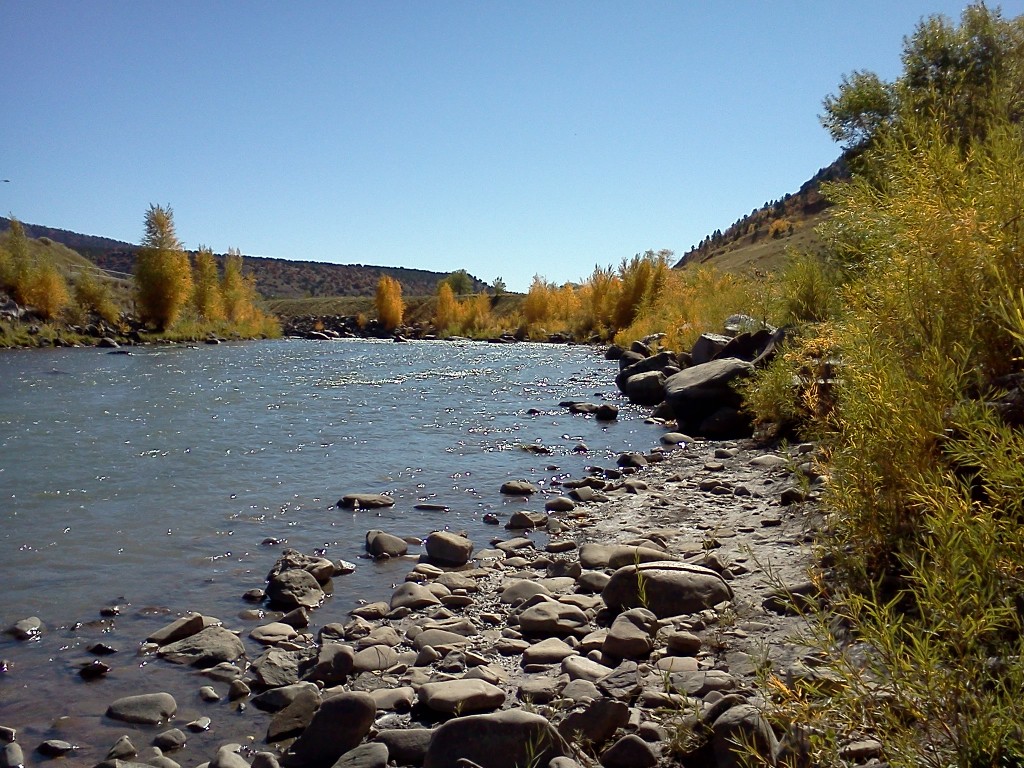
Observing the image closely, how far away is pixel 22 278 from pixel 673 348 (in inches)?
1250

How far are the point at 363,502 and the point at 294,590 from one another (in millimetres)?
2810

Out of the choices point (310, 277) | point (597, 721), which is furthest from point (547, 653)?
point (310, 277)

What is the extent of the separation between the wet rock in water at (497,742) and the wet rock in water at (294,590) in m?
2.64

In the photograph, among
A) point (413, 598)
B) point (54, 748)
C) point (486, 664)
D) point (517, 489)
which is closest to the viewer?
point (54, 748)

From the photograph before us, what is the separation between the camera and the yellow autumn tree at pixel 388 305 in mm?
59031

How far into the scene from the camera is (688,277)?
1103 inches

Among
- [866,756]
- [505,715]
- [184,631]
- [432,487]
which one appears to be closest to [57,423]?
[432,487]

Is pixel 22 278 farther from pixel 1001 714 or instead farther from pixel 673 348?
pixel 1001 714

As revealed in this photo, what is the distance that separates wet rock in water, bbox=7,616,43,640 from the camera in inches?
202

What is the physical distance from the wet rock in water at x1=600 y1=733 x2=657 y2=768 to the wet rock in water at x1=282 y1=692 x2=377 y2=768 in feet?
3.95

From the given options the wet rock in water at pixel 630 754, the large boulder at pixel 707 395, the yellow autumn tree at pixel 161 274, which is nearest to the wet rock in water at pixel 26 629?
the wet rock in water at pixel 630 754

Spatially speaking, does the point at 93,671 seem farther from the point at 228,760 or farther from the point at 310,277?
the point at 310,277

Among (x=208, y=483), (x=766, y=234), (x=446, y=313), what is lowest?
(x=208, y=483)

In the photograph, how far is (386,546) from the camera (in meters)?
6.95
